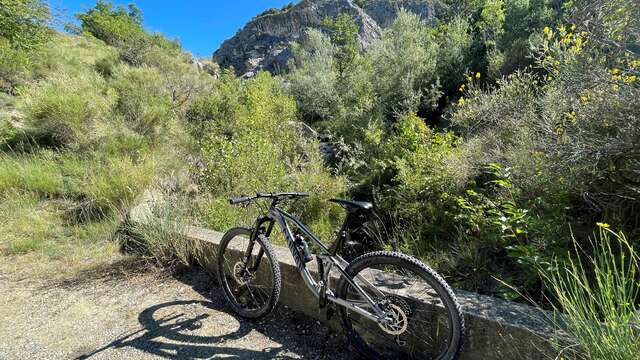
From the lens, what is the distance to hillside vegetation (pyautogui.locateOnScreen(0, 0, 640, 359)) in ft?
7.49

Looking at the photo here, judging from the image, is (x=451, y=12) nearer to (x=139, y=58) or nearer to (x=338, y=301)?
(x=139, y=58)

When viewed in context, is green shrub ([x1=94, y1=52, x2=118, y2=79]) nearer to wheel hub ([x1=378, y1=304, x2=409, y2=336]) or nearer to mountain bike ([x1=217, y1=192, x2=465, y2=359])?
mountain bike ([x1=217, y1=192, x2=465, y2=359])

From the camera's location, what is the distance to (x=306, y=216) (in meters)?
5.23

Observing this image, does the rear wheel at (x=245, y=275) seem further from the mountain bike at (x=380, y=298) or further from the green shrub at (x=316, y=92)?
the green shrub at (x=316, y=92)

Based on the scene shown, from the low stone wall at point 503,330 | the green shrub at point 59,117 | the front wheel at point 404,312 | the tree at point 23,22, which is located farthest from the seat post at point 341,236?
the tree at point 23,22

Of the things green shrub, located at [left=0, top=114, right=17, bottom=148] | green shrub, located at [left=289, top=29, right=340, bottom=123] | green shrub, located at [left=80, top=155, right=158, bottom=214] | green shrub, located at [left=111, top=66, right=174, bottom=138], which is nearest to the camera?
green shrub, located at [left=80, top=155, right=158, bottom=214]

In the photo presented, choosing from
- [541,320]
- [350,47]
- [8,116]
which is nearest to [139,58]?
[8,116]

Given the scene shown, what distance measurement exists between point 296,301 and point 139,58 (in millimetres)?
16898

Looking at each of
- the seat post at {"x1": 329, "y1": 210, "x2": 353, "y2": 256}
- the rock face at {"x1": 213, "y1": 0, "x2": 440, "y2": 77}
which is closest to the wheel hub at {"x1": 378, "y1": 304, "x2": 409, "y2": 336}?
the seat post at {"x1": 329, "y1": 210, "x2": 353, "y2": 256}

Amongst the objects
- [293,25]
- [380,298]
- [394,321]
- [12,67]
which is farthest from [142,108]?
[293,25]

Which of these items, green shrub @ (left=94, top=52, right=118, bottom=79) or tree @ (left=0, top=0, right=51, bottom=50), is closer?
tree @ (left=0, top=0, right=51, bottom=50)

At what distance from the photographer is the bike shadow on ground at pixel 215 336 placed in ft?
7.45

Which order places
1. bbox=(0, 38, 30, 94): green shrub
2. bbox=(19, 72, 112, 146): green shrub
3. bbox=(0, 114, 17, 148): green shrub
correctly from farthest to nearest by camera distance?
bbox=(0, 38, 30, 94): green shrub, bbox=(19, 72, 112, 146): green shrub, bbox=(0, 114, 17, 148): green shrub

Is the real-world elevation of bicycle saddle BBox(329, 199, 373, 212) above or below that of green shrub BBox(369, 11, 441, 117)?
below
